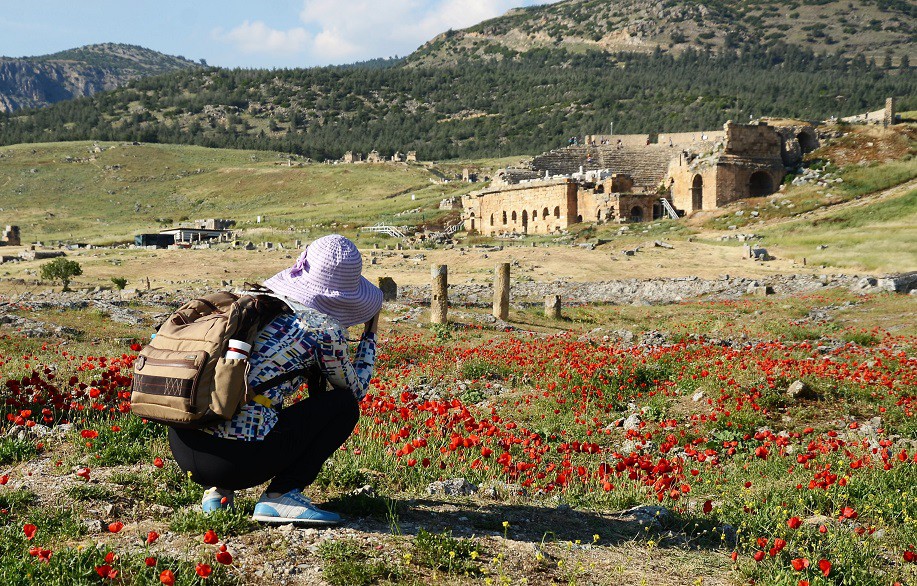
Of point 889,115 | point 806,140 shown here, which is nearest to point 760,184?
point 806,140

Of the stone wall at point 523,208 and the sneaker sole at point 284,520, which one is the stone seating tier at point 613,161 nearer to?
the stone wall at point 523,208

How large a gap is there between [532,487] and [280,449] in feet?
7.78

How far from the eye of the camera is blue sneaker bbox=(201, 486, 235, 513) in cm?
431

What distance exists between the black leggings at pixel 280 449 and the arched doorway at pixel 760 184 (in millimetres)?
50577

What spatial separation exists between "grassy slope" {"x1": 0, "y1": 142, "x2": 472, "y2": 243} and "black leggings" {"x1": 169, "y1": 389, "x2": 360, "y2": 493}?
184 feet

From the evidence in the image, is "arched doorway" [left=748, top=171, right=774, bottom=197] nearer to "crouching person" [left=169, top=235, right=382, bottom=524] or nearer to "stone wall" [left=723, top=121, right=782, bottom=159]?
"stone wall" [left=723, top=121, right=782, bottom=159]

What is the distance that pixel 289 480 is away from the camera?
4312 millimetres

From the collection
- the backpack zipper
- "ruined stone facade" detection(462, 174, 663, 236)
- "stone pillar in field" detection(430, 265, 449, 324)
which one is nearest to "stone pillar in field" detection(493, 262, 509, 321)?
"stone pillar in field" detection(430, 265, 449, 324)

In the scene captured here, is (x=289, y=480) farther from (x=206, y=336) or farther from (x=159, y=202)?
(x=159, y=202)

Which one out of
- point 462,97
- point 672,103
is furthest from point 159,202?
point 462,97

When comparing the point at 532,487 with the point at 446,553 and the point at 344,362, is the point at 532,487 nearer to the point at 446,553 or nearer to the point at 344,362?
the point at 446,553

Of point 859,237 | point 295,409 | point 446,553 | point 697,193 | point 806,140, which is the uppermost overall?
point 806,140

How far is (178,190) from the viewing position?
319 ft

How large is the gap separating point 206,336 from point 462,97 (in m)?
164
